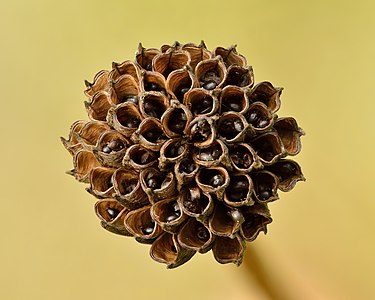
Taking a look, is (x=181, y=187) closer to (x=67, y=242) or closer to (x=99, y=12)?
(x=67, y=242)

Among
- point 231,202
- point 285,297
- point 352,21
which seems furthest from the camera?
point 352,21

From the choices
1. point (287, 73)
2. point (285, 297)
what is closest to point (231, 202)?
point (285, 297)

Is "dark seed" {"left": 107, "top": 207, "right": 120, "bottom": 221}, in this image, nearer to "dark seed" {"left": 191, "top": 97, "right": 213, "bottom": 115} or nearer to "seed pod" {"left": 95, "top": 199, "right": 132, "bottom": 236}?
"seed pod" {"left": 95, "top": 199, "right": 132, "bottom": 236}

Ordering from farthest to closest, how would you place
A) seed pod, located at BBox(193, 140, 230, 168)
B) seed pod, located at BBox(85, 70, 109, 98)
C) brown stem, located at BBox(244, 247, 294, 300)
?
brown stem, located at BBox(244, 247, 294, 300) → seed pod, located at BBox(85, 70, 109, 98) → seed pod, located at BBox(193, 140, 230, 168)

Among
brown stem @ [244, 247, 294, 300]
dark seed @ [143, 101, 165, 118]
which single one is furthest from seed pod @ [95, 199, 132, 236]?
brown stem @ [244, 247, 294, 300]

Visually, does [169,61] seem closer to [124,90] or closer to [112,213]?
[124,90]

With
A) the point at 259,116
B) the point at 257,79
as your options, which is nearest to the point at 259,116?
the point at 259,116
